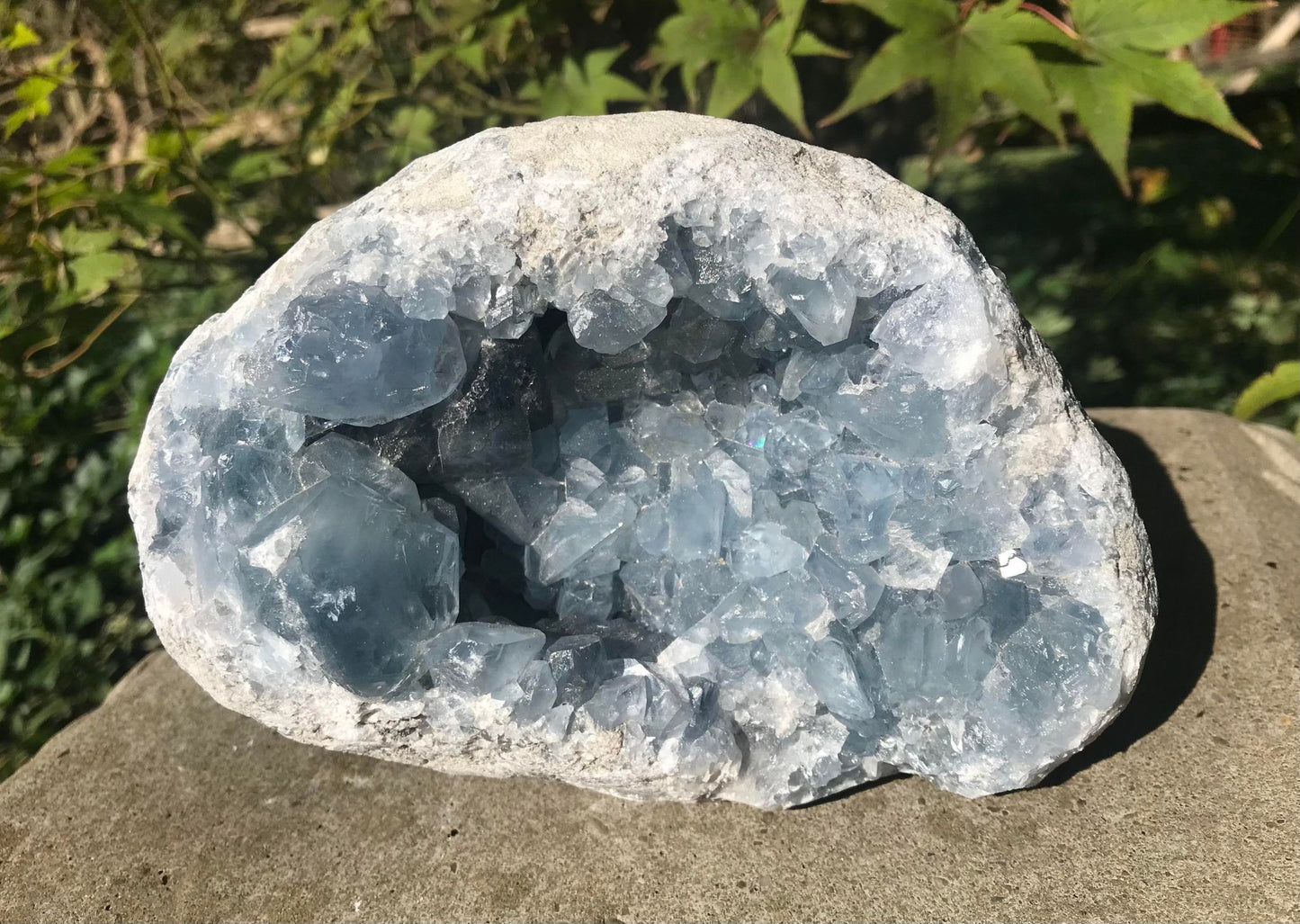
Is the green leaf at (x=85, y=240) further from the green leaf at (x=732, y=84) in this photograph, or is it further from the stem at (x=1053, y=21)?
the stem at (x=1053, y=21)

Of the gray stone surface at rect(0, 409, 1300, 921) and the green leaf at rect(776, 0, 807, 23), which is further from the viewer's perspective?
the green leaf at rect(776, 0, 807, 23)

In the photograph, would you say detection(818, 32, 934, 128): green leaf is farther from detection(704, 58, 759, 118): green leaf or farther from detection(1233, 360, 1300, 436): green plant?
detection(1233, 360, 1300, 436): green plant

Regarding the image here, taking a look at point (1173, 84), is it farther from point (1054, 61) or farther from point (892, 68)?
point (892, 68)

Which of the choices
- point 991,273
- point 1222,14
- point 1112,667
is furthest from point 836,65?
point 1112,667

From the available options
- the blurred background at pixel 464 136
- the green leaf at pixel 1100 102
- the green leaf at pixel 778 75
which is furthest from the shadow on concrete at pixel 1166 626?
the green leaf at pixel 778 75

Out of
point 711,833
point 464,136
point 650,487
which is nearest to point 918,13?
point 650,487

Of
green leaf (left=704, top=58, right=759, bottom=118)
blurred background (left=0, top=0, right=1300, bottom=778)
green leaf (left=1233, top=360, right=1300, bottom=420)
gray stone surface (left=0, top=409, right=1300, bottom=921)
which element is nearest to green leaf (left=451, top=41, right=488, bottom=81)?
blurred background (left=0, top=0, right=1300, bottom=778)

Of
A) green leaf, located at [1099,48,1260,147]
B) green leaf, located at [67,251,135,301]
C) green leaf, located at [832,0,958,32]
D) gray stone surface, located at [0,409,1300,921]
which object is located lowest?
gray stone surface, located at [0,409,1300,921]

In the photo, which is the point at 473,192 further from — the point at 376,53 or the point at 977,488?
the point at 376,53
